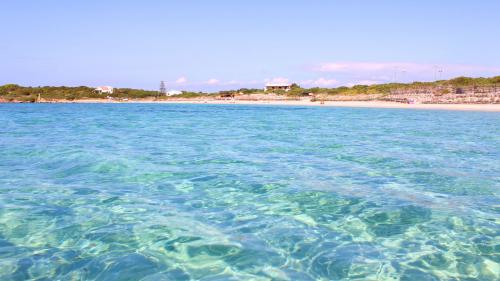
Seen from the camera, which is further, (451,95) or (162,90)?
(162,90)

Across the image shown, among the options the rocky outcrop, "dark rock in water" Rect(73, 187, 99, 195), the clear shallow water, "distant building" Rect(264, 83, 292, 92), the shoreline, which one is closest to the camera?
the clear shallow water

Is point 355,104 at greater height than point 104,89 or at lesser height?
lesser

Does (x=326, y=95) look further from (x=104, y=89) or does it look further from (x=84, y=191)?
(x=84, y=191)

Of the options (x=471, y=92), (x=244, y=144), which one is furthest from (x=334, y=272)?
(x=471, y=92)

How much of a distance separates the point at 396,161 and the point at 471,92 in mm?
55512

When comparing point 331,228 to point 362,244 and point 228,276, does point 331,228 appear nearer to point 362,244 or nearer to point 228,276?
point 362,244

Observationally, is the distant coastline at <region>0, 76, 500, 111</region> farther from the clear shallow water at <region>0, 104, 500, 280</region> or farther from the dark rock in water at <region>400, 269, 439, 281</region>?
the dark rock in water at <region>400, 269, 439, 281</region>

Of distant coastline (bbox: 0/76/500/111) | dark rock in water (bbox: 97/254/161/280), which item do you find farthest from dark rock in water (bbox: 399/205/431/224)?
distant coastline (bbox: 0/76/500/111)

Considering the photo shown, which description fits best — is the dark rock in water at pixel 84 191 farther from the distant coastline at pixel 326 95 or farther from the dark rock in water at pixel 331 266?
the distant coastline at pixel 326 95

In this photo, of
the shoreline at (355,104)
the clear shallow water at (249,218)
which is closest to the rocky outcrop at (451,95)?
the shoreline at (355,104)

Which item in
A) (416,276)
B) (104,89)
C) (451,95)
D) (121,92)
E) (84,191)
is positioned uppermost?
(104,89)

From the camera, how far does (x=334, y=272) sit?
4281mm

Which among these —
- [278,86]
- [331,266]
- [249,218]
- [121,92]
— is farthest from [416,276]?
[121,92]

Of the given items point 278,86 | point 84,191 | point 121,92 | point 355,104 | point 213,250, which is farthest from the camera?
point 121,92
